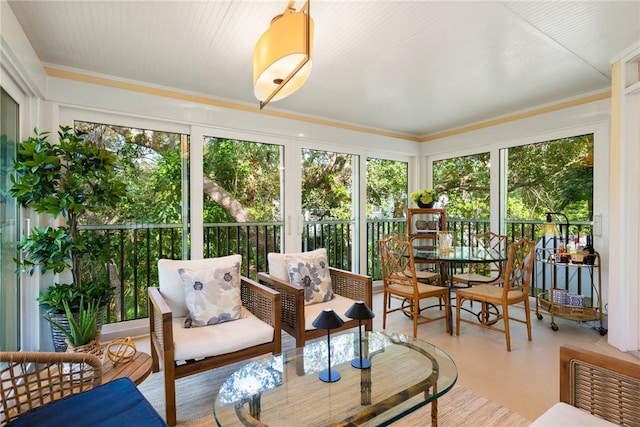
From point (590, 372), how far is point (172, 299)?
238cm

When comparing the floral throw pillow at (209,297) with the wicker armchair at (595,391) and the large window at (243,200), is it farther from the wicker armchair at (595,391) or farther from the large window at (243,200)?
the wicker armchair at (595,391)

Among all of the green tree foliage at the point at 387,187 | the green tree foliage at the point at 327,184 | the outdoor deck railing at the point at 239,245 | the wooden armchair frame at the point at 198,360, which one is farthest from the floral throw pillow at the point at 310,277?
the green tree foliage at the point at 387,187

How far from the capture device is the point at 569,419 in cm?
123

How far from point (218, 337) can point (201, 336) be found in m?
0.10

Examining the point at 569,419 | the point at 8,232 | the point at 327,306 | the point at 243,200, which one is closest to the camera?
the point at 569,419

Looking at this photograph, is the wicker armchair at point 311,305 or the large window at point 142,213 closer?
the wicker armchair at point 311,305

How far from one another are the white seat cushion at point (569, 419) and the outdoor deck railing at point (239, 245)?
2807mm

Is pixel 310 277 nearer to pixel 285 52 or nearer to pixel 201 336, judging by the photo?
pixel 201 336

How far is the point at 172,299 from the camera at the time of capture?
7.65 feet

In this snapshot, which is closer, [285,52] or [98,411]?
[98,411]

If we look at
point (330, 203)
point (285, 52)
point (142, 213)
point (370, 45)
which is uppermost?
point (370, 45)

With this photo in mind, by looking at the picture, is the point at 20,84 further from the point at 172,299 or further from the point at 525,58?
the point at 525,58

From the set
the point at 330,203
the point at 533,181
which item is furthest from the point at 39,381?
the point at 533,181

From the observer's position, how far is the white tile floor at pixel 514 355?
2062 mm
